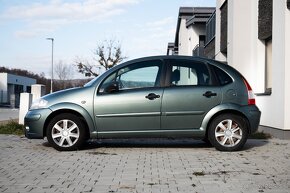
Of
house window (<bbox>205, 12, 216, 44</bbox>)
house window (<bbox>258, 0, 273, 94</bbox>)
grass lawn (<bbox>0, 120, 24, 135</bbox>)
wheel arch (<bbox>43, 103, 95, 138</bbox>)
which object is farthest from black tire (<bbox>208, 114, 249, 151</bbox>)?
house window (<bbox>205, 12, 216, 44</bbox>)

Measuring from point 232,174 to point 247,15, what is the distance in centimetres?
1055

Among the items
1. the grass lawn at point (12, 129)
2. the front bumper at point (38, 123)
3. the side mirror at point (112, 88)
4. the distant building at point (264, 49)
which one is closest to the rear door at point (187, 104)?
the side mirror at point (112, 88)

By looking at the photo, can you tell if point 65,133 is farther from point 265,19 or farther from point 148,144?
point 265,19

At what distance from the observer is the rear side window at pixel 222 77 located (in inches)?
339

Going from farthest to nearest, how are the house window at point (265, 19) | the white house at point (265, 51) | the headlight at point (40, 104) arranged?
the house window at point (265, 19) < the white house at point (265, 51) < the headlight at point (40, 104)

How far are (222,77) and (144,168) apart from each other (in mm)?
2687

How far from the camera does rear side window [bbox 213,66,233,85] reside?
8617 mm

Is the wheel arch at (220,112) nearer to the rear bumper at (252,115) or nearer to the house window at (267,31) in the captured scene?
the rear bumper at (252,115)

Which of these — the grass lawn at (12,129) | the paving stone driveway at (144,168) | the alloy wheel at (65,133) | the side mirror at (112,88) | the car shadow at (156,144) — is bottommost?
the paving stone driveway at (144,168)

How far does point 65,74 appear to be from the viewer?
7906 centimetres

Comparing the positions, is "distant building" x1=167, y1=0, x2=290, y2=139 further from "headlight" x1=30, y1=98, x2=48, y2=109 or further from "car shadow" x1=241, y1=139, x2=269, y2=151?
"headlight" x1=30, y1=98, x2=48, y2=109

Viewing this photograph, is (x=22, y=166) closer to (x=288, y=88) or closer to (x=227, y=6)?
(x=288, y=88)

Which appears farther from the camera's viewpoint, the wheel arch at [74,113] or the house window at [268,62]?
the house window at [268,62]

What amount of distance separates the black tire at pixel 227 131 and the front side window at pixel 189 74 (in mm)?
763
